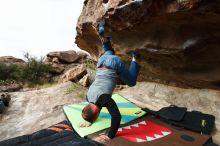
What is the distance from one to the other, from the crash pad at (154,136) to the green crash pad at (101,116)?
15 centimetres

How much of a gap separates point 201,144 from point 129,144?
994 mm

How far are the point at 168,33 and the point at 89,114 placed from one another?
2.02 metres

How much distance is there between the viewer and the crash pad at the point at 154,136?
138 inches

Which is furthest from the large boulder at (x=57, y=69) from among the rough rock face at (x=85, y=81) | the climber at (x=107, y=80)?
the climber at (x=107, y=80)

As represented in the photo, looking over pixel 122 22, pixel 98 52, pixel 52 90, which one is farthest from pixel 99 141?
pixel 52 90

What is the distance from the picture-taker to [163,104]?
5.46 metres

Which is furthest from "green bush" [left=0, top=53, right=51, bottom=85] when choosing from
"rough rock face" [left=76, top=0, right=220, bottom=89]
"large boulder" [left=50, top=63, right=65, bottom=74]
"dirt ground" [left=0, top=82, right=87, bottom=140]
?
"rough rock face" [left=76, top=0, right=220, bottom=89]

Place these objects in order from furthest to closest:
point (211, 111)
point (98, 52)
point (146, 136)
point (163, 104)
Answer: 1. point (98, 52)
2. point (163, 104)
3. point (211, 111)
4. point (146, 136)

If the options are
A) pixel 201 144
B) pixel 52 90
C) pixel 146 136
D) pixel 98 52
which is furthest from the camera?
pixel 52 90

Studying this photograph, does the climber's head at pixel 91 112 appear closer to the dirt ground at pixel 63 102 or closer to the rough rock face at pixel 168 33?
the dirt ground at pixel 63 102

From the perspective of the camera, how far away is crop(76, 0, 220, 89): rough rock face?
12.2 feet

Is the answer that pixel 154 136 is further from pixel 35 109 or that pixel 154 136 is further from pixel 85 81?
pixel 85 81

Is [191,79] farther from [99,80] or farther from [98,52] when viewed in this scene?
[98,52]

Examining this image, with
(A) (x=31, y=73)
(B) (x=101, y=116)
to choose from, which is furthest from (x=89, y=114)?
(A) (x=31, y=73)
